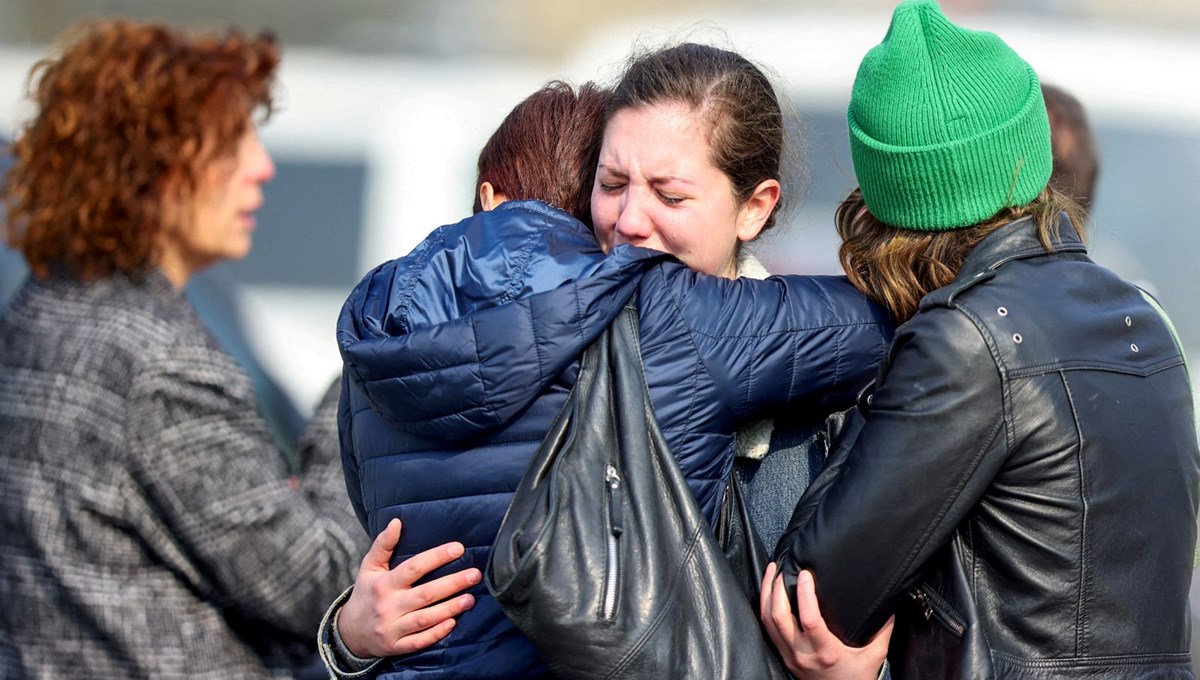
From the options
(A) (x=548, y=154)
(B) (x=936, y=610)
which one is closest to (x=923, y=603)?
(B) (x=936, y=610)

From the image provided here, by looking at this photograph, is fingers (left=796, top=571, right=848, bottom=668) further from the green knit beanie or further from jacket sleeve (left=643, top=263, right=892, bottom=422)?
the green knit beanie

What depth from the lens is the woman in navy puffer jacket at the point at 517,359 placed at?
1.70m

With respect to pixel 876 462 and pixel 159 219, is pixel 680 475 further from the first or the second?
pixel 159 219

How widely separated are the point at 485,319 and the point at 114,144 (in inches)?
36.8

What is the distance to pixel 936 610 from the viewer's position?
68.4 inches

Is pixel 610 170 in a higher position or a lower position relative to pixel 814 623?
higher

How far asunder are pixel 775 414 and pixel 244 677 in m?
1.01

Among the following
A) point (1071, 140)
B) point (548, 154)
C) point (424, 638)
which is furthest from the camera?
point (1071, 140)

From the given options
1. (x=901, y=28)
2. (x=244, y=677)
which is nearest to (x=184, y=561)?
(x=244, y=677)

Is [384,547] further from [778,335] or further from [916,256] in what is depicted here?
[916,256]

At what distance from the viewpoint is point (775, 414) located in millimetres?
1838

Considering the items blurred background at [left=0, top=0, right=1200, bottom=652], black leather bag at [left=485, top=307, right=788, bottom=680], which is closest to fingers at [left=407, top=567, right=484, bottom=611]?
black leather bag at [left=485, top=307, right=788, bottom=680]

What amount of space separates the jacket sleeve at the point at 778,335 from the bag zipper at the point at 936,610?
0.27 meters

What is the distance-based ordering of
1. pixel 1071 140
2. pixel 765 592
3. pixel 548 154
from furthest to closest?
pixel 1071 140 → pixel 548 154 → pixel 765 592
